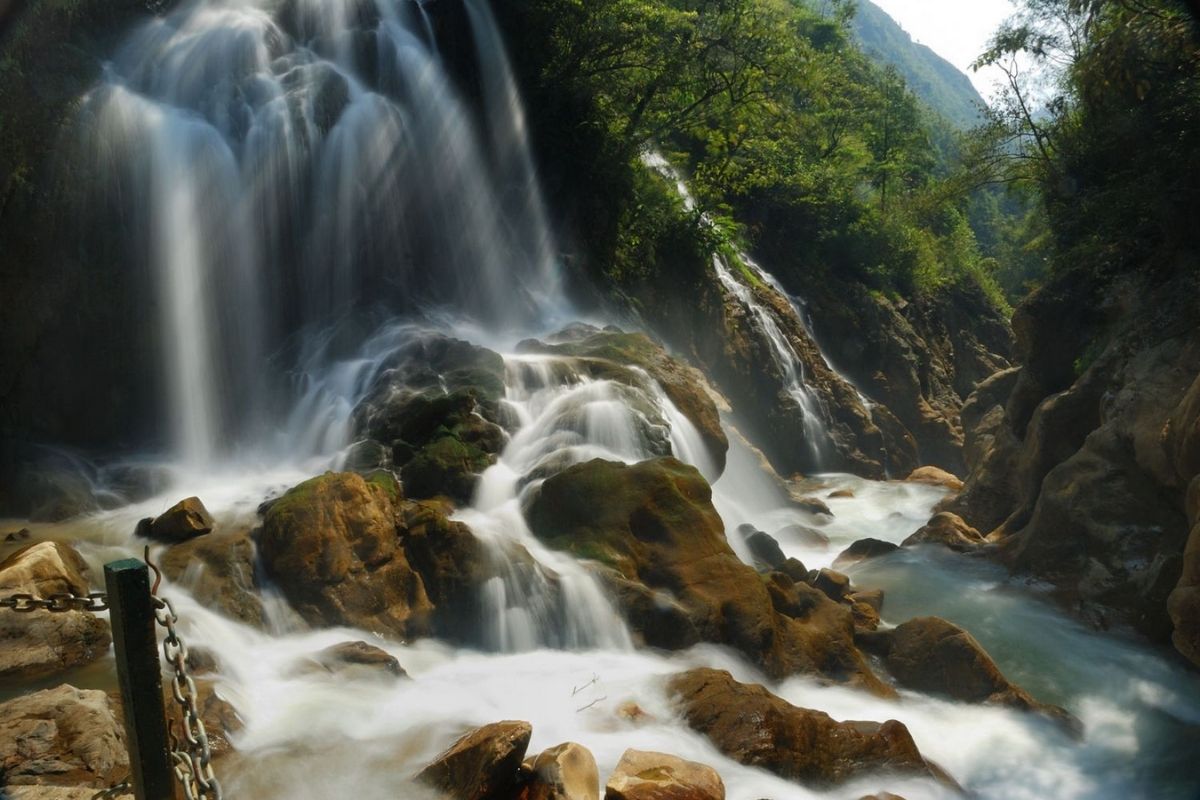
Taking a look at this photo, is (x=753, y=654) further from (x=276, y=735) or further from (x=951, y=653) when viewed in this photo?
(x=276, y=735)

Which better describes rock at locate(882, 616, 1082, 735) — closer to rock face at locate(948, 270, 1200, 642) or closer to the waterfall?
rock face at locate(948, 270, 1200, 642)

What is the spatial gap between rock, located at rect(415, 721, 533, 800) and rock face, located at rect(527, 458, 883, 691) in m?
2.98

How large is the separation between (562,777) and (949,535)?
9.66 m

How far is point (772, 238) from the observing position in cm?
2764

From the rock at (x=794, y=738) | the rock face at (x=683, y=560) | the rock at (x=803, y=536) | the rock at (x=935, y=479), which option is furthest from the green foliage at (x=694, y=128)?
the rock at (x=794, y=738)

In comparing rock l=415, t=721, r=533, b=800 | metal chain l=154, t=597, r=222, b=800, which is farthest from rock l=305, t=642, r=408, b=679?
metal chain l=154, t=597, r=222, b=800

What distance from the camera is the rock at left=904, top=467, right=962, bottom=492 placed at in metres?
19.3

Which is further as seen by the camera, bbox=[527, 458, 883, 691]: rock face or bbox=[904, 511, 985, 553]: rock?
bbox=[904, 511, 985, 553]: rock

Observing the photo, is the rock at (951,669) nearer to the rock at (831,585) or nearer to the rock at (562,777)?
the rock at (831,585)

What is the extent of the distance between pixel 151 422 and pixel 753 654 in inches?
381

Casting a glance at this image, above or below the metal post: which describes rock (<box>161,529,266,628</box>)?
below

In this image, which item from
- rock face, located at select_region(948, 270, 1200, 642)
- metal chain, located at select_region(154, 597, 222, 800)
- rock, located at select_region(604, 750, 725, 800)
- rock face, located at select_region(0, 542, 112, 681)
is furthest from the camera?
→ rock face, located at select_region(948, 270, 1200, 642)

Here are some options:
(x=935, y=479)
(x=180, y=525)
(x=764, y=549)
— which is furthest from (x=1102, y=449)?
(x=180, y=525)

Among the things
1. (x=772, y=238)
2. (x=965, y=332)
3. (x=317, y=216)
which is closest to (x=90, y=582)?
(x=317, y=216)
